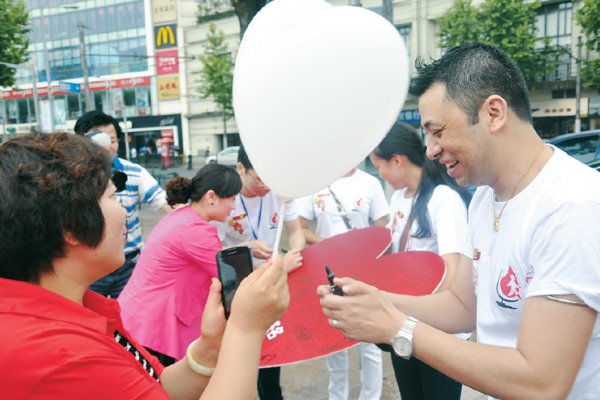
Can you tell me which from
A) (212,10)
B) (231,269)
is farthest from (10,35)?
(212,10)

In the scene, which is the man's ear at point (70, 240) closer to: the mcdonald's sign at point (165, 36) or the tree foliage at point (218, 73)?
the tree foliage at point (218, 73)

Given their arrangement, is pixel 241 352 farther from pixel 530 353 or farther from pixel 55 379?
pixel 530 353

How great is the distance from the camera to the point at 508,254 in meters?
1.35

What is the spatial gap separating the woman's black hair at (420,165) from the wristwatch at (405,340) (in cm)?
111

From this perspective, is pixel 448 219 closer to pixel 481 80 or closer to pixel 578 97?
pixel 481 80

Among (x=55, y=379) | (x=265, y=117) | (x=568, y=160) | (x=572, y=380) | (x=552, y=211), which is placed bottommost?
(x=572, y=380)

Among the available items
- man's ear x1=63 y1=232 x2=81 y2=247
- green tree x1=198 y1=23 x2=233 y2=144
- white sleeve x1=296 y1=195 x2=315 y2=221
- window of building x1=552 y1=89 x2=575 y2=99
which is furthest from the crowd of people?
green tree x1=198 y1=23 x2=233 y2=144

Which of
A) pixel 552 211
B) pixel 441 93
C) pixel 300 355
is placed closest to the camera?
pixel 552 211

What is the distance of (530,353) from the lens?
1146 millimetres

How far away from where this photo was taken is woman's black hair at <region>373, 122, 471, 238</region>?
2.40 meters

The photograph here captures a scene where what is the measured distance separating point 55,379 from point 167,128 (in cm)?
3558

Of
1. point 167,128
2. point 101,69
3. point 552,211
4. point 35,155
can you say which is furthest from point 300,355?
point 101,69

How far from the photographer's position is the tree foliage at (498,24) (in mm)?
21609

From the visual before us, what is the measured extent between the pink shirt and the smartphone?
0.96 m
